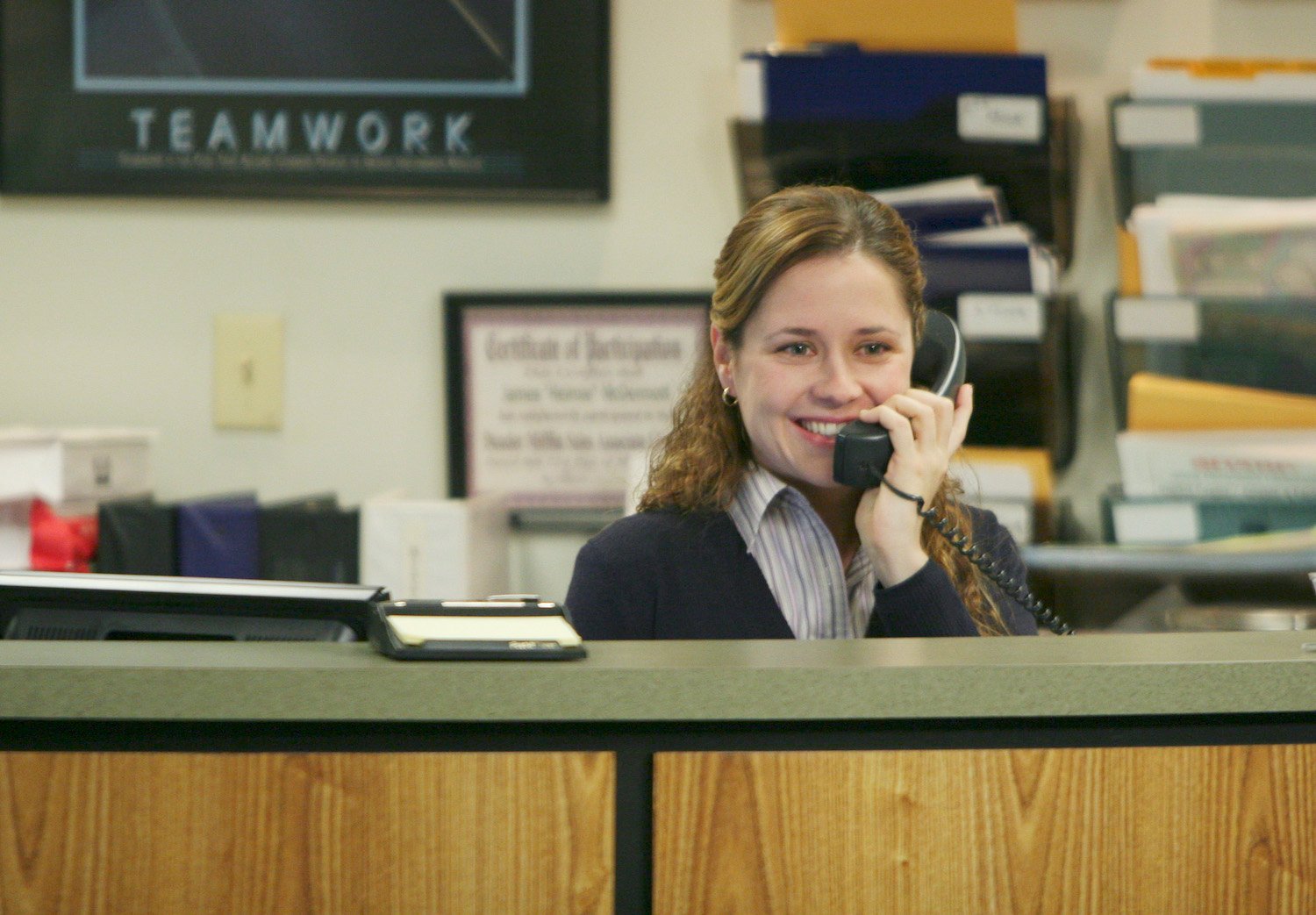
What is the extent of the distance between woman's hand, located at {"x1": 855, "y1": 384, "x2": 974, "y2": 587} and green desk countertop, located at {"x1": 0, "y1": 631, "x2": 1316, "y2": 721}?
43 cm

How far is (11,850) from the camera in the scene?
68 centimetres

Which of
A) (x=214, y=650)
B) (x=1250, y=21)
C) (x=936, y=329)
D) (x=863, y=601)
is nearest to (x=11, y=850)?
(x=214, y=650)

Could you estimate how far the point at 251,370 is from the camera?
2.05m

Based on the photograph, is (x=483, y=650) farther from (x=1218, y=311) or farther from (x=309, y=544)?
(x=1218, y=311)

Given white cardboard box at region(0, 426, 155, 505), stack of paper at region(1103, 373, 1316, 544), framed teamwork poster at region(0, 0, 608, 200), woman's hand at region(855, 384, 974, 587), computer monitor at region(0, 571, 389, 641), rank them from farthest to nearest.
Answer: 1. framed teamwork poster at region(0, 0, 608, 200)
2. white cardboard box at region(0, 426, 155, 505)
3. stack of paper at region(1103, 373, 1316, 544)
4. woman's hand at region(855, 384, 974, 587)
5. computer monitor at region(0, 571, 389, 641)

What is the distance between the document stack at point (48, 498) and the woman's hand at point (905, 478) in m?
1.13

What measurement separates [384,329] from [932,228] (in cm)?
82

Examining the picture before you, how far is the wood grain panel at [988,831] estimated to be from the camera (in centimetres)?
68

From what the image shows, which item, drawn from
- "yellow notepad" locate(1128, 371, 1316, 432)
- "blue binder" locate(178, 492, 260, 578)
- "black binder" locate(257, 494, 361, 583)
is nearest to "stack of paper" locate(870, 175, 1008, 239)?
"yellow notepad" locate(1128, 371, 1316, 432)

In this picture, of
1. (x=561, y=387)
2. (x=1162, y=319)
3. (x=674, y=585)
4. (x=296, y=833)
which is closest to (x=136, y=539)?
(x=561, y=387)

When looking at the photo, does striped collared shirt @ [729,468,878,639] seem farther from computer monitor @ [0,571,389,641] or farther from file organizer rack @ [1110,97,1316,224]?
file organizer rack @ [1110,97,1316,224]

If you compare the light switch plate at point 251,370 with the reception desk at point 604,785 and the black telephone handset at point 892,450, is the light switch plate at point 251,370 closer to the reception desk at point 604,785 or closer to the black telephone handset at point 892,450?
the black telephone handset at point 892,450

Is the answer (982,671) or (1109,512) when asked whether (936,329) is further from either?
(982,671)

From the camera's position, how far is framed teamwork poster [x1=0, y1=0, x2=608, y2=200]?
1.99 m
